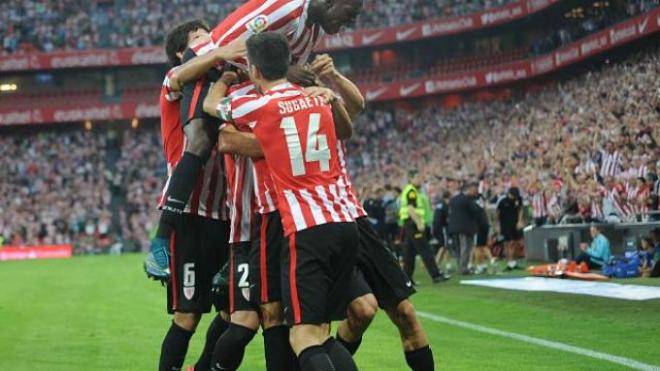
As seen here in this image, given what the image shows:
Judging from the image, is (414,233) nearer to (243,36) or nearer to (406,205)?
(406,205)

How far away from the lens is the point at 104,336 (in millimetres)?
12109

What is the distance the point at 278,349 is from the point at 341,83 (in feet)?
5.24

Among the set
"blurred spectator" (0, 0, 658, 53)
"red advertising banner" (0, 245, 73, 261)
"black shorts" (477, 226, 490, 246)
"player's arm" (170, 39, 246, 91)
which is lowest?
"red advertising banner" (0, 245, 73, 261)

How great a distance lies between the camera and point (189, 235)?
707cm

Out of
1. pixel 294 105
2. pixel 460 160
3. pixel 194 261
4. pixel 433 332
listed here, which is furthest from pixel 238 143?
pixel 460 160

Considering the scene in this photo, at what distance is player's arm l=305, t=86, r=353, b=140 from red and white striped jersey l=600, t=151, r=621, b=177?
17990 mm

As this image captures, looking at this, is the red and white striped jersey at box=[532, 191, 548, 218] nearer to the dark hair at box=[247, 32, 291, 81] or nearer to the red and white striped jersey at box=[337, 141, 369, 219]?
the red and white striped jersey at box=[337, 141, 369, 219]

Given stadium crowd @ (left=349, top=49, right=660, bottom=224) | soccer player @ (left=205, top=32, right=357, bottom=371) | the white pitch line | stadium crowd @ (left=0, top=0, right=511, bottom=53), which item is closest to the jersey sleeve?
soccer player @ (left=205, top=32, right=357, bottom=371)

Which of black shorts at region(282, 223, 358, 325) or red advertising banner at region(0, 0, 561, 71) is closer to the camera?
black shorts at region(282, 223, 358, 325)

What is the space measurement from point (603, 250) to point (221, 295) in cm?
1393

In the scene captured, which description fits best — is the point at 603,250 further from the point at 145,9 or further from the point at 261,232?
the point at 145,9

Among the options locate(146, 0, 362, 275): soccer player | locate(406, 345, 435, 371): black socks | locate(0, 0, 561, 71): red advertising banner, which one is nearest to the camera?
locate(146, 0, 362, 275): soccer player

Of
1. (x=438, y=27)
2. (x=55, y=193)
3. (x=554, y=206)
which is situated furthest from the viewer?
(x=438, y=27)

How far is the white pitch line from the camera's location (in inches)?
328
